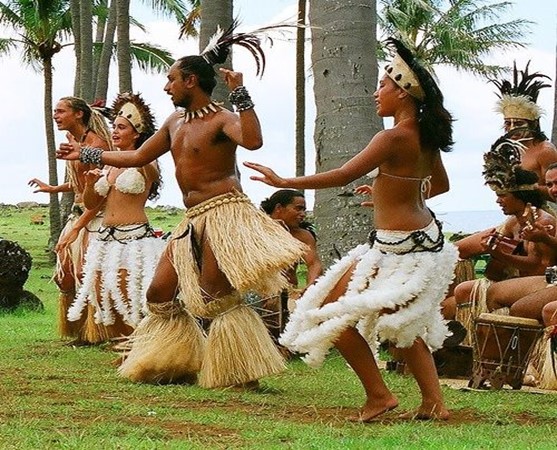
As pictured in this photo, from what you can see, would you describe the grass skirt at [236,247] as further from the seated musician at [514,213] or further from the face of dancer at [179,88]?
the seated musician at [514,213]

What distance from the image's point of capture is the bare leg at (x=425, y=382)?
4789 millimetres

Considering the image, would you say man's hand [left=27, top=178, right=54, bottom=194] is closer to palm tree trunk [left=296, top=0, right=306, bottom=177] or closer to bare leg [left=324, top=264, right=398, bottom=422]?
bare leg [left=324, top=264, right=398, bottom=422]

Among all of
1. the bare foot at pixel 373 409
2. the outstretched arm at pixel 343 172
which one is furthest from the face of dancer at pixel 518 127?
the bare foot at pixel 373 409

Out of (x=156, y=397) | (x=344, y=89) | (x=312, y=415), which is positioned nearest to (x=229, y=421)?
(x=312, y=415)

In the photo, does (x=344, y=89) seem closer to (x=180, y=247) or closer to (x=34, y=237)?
(x=180, y=247)

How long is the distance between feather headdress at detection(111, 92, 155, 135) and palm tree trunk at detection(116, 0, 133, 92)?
7.57m

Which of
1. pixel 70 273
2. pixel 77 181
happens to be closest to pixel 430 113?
pixel 77 181

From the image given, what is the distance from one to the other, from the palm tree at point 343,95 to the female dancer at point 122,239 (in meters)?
1.15

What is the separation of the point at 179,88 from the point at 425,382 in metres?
2.08

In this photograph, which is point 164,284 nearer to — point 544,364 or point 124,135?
point 124,135

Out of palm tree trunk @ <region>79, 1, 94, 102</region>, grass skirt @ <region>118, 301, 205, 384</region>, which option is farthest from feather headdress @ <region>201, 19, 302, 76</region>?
palm tree trunk @ <region>79, 1, 94, 102</region>

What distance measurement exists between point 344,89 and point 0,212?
21.9 meters

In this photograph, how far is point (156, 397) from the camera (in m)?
5.44

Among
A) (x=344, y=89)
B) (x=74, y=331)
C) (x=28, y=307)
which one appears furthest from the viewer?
(x=28, y=307)
